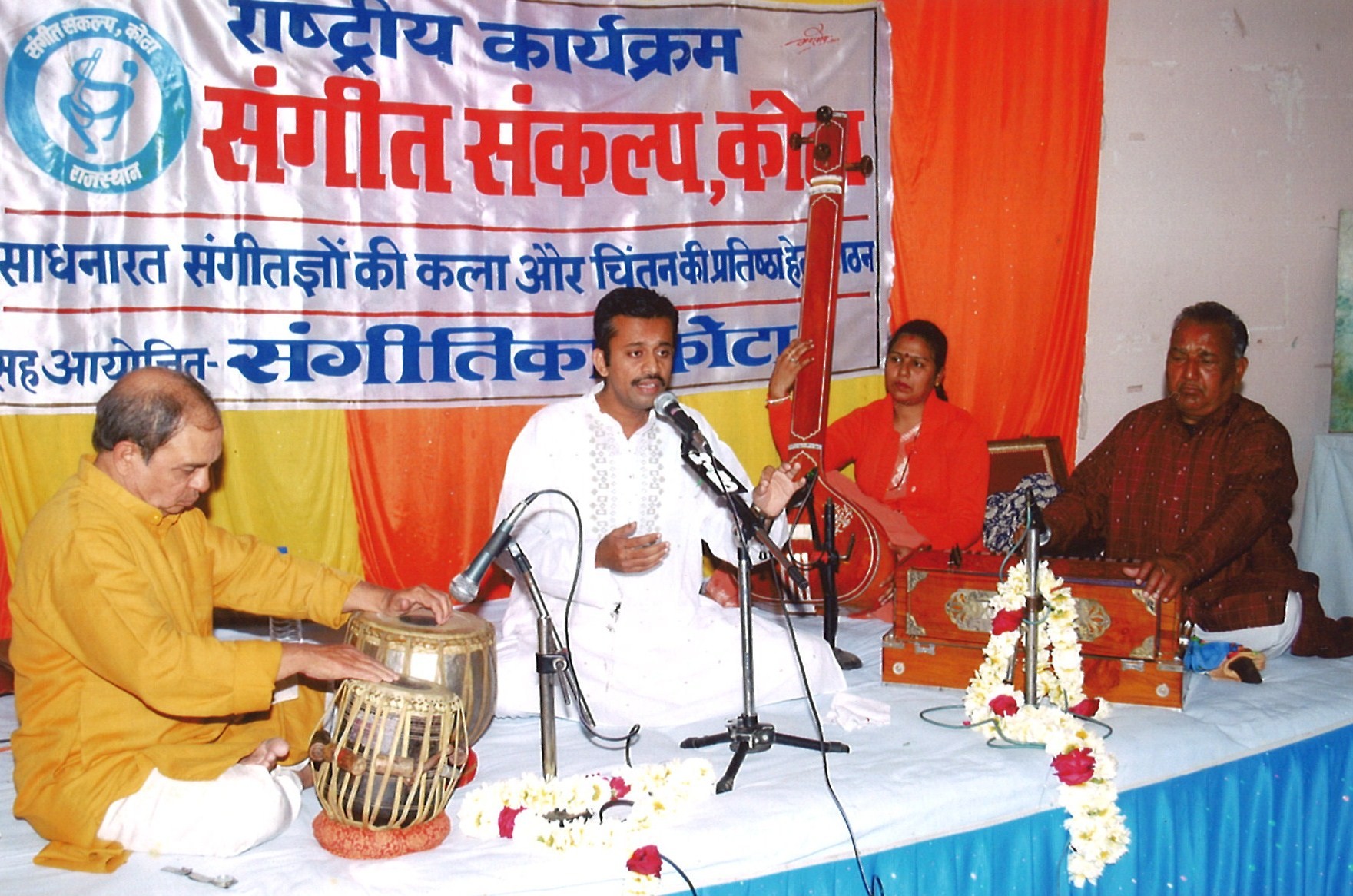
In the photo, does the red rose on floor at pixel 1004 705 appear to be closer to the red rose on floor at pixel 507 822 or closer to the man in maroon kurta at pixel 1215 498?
the man in maroon kurta at pixel 1215 498

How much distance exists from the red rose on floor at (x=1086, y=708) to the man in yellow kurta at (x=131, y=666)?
192 cm

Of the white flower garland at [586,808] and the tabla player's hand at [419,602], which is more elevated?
the tabla player's hand at [419,602]

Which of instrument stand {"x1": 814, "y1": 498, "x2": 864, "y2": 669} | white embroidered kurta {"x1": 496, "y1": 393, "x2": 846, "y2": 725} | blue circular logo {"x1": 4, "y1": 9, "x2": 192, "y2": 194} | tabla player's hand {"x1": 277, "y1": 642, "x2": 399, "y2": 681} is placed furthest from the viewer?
blue circular logo {"x1": 4, "y1": 9, "x2": 192, "y2": 194}

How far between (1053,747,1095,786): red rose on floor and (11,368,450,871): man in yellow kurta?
5.56 ft

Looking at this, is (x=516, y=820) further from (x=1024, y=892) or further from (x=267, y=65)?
(x=267, y=65)

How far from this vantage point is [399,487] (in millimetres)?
4941

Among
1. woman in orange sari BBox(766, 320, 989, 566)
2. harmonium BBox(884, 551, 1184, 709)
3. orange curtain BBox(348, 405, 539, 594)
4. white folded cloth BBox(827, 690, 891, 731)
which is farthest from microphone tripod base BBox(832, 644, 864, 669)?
orange curtain BBox(348, 405, 539, 594)

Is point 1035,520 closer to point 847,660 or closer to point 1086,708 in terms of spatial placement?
point 1086,708

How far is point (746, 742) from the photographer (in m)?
3.20

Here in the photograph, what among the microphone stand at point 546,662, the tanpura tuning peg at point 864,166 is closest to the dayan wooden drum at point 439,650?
the microphone stand at point 546,662

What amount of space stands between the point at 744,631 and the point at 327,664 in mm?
1017

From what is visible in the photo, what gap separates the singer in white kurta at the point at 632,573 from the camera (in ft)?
12.1

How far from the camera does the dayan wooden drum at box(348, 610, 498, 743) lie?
116 inches

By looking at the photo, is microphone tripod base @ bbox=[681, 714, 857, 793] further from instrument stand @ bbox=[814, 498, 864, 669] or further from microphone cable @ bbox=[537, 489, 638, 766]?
instrument stand @ bbox=[814, 498, 864, 669]
